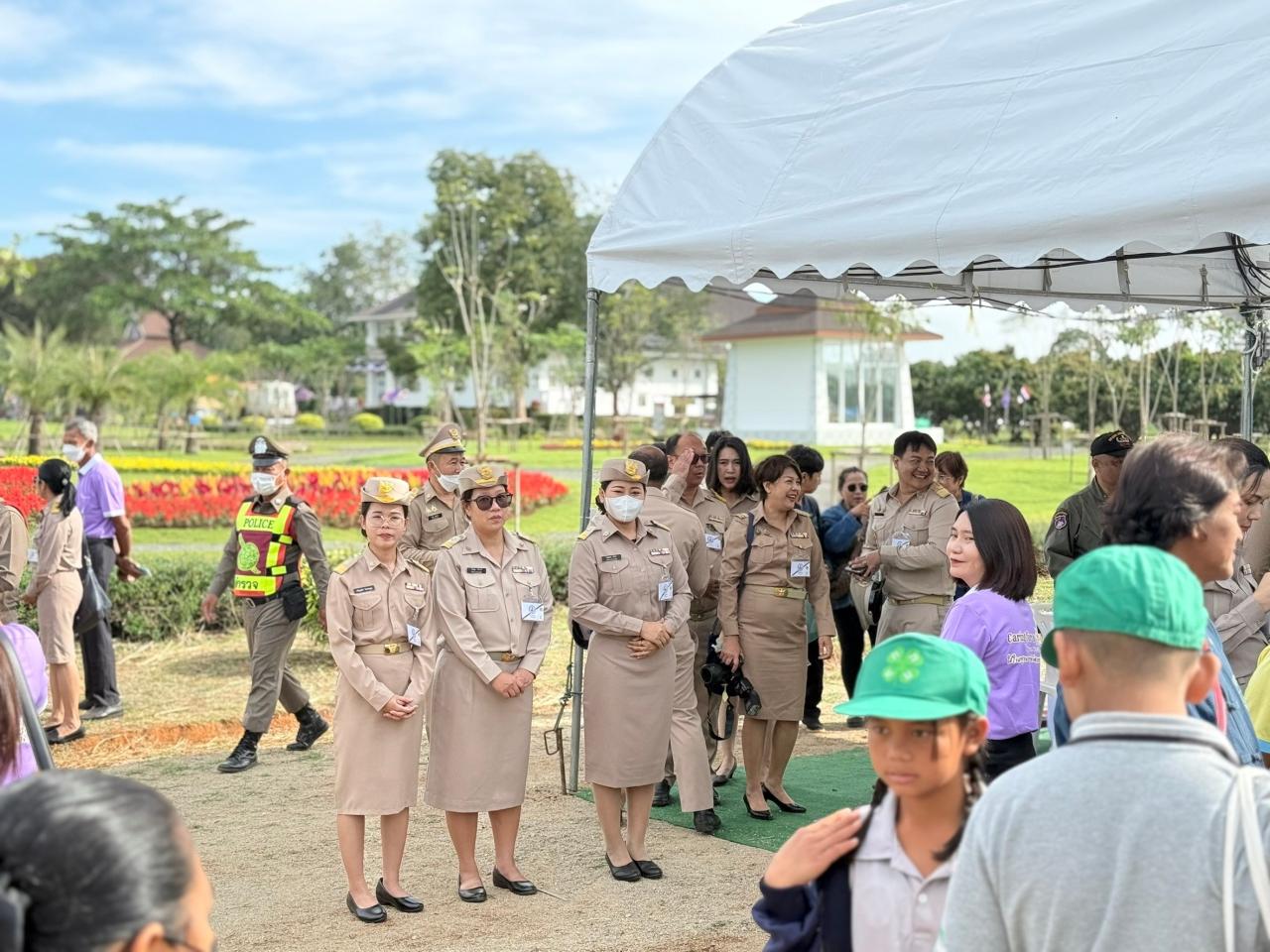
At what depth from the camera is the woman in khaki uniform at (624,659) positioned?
5883mm

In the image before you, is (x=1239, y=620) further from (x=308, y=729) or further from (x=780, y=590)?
(x=308, y=729)

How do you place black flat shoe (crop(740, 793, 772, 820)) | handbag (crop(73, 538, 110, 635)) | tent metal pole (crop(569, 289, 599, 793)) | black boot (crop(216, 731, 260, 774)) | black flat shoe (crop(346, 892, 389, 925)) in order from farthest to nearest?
handbag (crop(73, 538, 110, 635)) → black boot (crop(216, 731, 260, 774)) → black flat shoe (crop(740, 793, 772, 820)) → tent metal pole (crop(569, 289, 599, 793)) → black flat shoe (crop(346, 892, 389, 925))

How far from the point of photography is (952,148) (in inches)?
216

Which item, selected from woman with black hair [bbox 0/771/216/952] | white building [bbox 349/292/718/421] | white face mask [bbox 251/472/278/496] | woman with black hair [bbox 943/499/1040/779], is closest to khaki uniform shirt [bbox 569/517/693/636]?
woman with black hair [bbox 943/499/1040/779]

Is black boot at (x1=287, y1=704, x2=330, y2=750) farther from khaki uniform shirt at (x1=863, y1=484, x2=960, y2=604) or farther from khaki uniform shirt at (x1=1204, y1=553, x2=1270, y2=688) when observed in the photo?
khaki uniform shirt at (x1=1204, y1=553, x2=1270, y2=688)

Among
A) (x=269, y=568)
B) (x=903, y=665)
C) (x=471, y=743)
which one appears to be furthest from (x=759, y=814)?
(x=903, y=665)

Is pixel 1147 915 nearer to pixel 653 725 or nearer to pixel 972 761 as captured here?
pixel 972 761

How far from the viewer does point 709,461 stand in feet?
24.4

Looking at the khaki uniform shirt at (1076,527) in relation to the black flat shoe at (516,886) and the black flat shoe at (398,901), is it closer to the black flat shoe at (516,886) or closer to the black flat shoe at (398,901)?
the black flat shoe at (516,886)

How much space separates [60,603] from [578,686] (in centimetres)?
385

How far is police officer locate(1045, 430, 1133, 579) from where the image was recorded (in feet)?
21.0

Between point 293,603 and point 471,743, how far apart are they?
2583mm

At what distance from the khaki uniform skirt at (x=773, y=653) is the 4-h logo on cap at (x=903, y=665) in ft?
14.5

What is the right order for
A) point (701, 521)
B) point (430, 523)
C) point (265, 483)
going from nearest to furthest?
point (701, 521) < point (430, 523) < point (265, 483)
